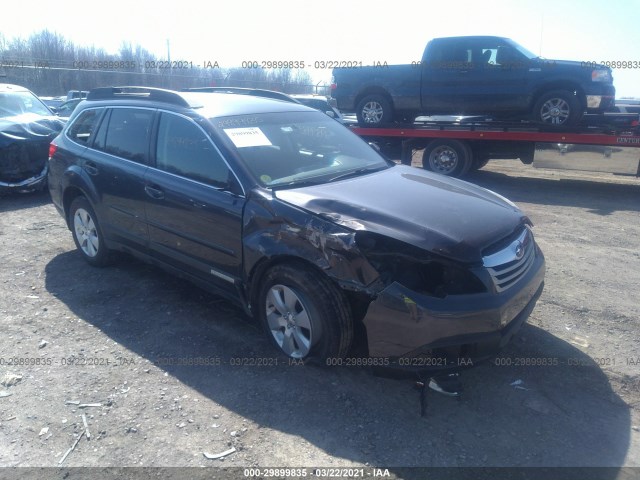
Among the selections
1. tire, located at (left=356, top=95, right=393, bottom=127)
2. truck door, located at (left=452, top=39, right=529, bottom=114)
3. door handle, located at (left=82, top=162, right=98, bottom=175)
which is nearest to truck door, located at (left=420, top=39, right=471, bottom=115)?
truck door, located at (left=452, top=39, right=529, bottom=114)

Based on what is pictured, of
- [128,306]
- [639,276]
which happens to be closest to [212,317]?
[128,306]

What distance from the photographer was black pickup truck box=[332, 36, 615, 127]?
31.2 ft

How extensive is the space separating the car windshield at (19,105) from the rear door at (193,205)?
6376mm

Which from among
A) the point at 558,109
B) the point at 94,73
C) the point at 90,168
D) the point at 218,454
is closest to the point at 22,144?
the point at 90,168

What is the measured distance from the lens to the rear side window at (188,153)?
3.87 metres

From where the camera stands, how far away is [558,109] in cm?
991

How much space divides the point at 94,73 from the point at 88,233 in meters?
32.5

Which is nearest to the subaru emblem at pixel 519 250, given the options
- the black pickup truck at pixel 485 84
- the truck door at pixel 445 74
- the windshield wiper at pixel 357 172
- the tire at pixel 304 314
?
the tire at pixel 304 314

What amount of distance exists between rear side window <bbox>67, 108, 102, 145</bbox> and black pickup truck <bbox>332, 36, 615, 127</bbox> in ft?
23.8

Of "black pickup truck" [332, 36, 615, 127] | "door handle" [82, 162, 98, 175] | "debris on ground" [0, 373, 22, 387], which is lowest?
"debris on ground" [0, 373, 22, 387]

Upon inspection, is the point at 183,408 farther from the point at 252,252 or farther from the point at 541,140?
the point at 541,140

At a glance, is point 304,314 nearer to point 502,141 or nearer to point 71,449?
point 71,449

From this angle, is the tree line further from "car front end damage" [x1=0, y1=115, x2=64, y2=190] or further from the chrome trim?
the chrome trim

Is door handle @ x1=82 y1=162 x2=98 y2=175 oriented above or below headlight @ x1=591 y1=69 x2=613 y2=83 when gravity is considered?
below
